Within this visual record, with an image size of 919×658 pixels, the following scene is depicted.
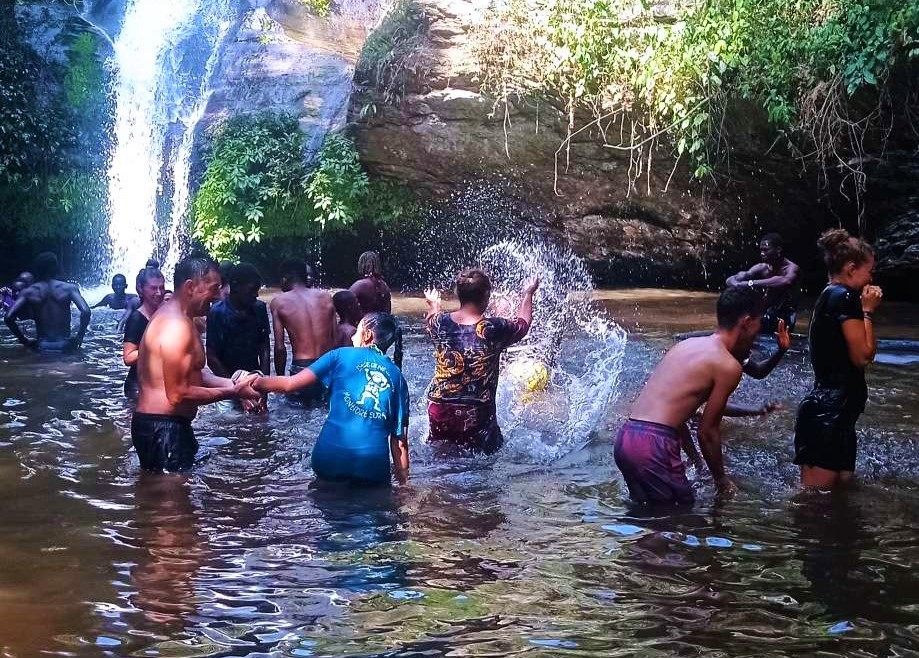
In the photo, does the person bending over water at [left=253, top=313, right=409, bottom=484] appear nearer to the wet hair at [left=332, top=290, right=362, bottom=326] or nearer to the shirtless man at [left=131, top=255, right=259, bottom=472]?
the shirtless man at [left=131, top=255, right=259, bottom=472]

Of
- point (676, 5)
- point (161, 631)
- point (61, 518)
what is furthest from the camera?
point (676, 5)

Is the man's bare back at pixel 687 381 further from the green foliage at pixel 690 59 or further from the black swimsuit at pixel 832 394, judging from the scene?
the green foliage at pixel 690 59

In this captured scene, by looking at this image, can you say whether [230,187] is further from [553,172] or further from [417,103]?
[553,172]

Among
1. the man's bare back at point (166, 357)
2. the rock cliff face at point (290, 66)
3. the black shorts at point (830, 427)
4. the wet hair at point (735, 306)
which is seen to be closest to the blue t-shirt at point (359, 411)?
the man's bare back at point (166, 357)

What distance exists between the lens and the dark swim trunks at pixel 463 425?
6824 mm

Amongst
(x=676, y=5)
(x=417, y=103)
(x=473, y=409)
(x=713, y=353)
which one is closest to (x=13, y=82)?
(x=417, y=103)

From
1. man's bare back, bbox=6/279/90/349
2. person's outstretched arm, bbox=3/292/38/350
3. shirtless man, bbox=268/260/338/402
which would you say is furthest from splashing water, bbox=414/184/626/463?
person's outstretched arm, bbox=3/292/38/350

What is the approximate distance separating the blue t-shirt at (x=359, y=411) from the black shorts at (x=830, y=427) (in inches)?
92.1

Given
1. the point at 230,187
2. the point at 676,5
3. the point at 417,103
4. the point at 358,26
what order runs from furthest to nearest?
the point at 358,26
the point at 230,187
the point at 417,103
the point at 676,5

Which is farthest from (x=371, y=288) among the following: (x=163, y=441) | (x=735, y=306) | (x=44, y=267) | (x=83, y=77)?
(x=83, y=77)

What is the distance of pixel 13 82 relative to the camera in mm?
20562

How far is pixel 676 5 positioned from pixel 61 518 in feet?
42.6

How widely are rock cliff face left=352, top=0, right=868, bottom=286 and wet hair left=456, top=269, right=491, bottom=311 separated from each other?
1058cm

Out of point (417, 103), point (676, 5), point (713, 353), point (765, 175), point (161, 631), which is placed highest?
point (676, 5)
